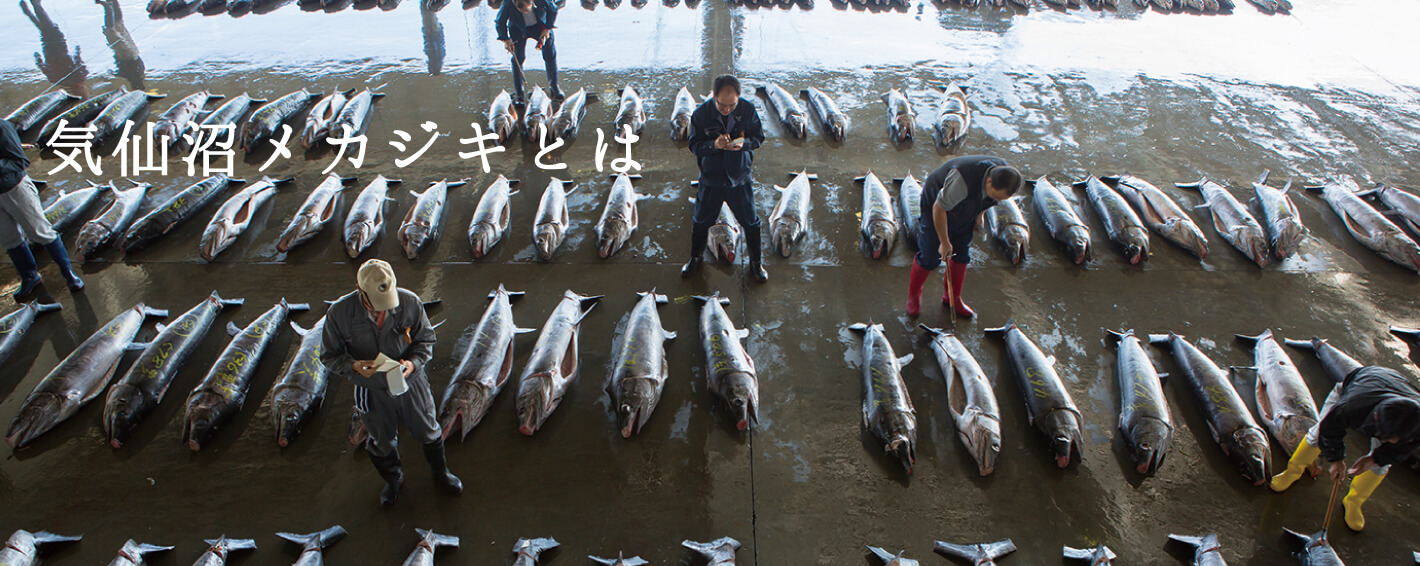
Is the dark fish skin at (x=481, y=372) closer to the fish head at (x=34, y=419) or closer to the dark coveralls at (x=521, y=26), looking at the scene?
the fish head at (x=34, y=419)

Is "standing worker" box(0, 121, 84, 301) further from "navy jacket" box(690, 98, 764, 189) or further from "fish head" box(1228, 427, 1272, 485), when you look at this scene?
"fish head" box(1228, 427, 1272, 485)

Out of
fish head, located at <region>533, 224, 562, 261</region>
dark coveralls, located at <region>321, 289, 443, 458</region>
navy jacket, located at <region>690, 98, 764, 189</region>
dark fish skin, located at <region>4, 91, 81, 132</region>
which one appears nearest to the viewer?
dark coveralls, located at <region>321, 289, 443, 458</region>

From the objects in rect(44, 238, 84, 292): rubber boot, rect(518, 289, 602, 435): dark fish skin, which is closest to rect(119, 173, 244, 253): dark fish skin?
rect(44, 238, 84, 292): rubber boot

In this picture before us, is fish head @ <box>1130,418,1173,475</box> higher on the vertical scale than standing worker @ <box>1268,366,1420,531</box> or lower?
lower

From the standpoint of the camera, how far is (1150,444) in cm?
400

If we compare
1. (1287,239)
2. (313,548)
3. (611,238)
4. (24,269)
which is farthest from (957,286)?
(24,269)

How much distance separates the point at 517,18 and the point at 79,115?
564cm

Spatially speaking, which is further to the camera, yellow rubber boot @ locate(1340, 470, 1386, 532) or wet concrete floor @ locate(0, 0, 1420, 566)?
wet concrete floor @ locate(0, 0, 1420, 566)

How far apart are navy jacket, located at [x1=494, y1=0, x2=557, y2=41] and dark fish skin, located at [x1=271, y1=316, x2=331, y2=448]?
5217 millimetres

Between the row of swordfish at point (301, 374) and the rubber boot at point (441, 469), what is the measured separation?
37 centimetres

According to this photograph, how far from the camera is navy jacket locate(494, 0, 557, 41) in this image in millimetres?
8375

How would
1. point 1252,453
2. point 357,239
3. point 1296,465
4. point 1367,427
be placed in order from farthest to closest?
point 357,239 → point 1252,453 → point 1296,465 → point 1367,427

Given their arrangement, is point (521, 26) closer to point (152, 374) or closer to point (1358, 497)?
point (152, 374)

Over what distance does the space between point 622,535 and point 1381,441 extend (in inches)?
155
